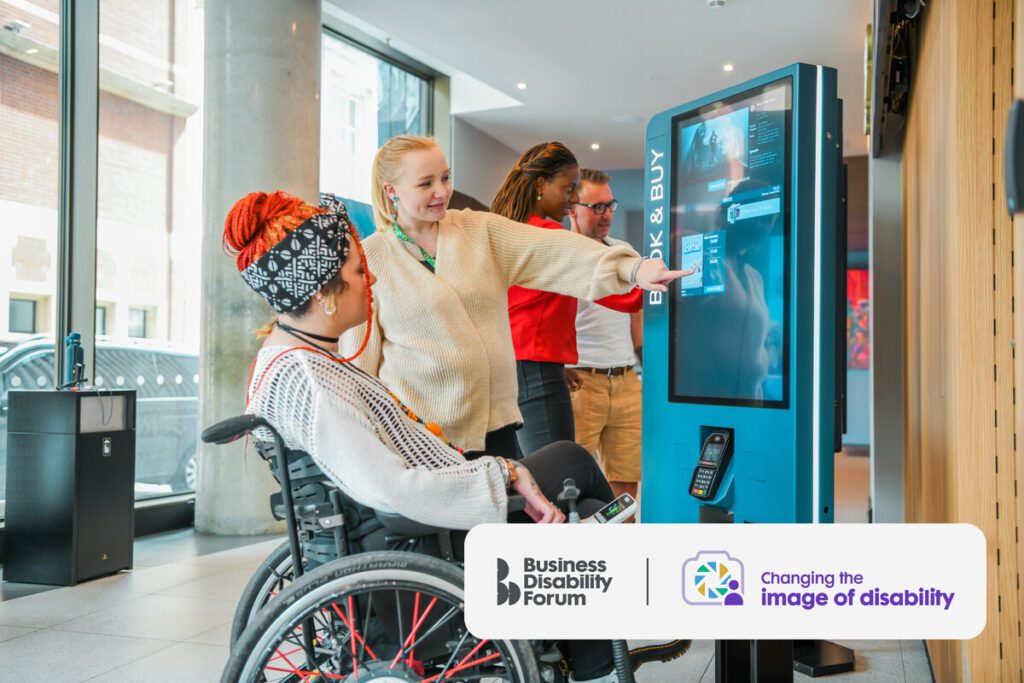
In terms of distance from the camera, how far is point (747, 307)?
229 cm

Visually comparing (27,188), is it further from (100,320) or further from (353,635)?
(353,635)

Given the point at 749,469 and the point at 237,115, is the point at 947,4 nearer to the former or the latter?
the point at 749,469

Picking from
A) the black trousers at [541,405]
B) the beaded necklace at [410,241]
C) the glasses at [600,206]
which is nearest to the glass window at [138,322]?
the glasses at [600,206]

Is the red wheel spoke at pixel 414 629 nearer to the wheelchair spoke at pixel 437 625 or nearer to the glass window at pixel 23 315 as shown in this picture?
the wheelchair spoke at pixel 437 625

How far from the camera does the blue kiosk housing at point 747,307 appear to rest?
6.91 ft

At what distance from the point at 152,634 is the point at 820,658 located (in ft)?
6.88

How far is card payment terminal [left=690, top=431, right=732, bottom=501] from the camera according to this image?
2.31 metres

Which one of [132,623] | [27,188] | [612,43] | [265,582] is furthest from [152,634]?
[612,43]

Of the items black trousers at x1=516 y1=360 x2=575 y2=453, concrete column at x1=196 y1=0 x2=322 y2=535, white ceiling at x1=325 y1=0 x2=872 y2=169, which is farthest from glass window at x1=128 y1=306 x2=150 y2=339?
black trousers at x1=516 y1=360 x2=575 y2=453

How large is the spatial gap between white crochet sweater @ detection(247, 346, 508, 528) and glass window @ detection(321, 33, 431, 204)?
5.46m

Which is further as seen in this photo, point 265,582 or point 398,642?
point 265,582

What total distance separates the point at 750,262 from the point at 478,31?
15.6 ft
